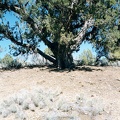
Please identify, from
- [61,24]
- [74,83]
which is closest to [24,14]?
[61,24]

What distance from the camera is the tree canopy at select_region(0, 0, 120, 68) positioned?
45.4 ft

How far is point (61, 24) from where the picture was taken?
13922 millimetres

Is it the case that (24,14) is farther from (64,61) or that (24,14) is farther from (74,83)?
(74,83)

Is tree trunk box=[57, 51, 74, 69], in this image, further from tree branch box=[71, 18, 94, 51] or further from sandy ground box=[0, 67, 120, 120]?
sandy ground box=[0, 67, 120, 120]

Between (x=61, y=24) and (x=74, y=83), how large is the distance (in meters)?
3.23

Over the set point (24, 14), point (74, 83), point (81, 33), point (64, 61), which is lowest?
point (74, 83)

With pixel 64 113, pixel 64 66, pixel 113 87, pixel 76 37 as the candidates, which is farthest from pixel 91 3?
pixel 64 113

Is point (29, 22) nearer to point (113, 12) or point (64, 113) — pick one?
point (113, 12)

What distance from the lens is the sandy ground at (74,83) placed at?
399 inches

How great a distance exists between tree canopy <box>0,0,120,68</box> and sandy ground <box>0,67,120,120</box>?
1.54 m

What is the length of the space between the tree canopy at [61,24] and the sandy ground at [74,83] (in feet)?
5.05

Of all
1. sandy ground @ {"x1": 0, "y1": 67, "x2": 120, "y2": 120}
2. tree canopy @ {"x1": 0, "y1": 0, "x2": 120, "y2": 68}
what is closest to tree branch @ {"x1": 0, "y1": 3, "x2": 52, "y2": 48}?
tree canopy @ {"x1": 0, "y1": 0, "x2": 120, "y2": 68}

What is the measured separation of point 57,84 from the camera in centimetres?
1173

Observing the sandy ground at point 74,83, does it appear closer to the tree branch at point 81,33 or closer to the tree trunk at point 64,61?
the tree trunk at point 64,61
